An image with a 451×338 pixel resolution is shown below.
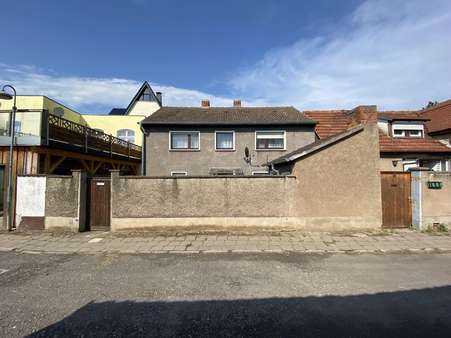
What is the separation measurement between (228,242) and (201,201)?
195 cm

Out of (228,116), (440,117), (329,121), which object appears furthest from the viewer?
(440,117)

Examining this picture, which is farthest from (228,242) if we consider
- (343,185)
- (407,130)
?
(407,130)

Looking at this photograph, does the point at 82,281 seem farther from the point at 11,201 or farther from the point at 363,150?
the point at 363,150

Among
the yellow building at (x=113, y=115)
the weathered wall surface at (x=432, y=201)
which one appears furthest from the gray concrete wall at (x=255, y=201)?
the yellow building at (x=113, y=115)

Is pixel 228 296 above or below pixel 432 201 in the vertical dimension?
below

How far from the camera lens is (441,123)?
1848 cm

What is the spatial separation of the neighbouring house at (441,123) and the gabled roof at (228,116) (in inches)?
379

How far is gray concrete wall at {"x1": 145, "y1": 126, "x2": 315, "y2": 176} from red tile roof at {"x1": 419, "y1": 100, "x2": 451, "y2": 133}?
387 inches

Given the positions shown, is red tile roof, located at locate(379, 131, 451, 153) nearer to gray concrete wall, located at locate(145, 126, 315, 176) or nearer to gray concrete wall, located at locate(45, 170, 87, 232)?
gray concrete wall, located at locate(145, 126, 315, 176)

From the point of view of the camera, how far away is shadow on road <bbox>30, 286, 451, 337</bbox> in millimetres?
3561

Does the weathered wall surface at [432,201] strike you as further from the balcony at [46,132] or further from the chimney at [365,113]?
the balcony at [46,132]

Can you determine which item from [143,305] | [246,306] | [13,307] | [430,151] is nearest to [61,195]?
[13,307]

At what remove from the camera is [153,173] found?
16344 mm

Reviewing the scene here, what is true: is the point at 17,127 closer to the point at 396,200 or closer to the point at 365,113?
the point at 396,200
